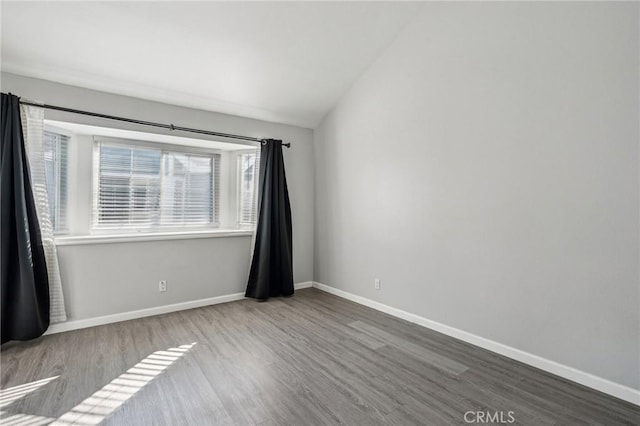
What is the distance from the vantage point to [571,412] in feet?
5.94

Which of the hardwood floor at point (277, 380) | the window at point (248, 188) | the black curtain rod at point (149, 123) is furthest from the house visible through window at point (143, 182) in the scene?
the hardwood floor at point (277, 380)

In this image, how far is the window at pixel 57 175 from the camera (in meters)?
3.14

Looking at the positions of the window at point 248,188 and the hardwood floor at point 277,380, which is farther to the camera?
the window at point 248,188

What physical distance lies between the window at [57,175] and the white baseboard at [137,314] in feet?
3.17

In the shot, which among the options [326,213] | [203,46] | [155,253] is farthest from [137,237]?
[326,213]

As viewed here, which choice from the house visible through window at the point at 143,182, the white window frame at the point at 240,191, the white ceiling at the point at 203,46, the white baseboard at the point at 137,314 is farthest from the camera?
the white window frame at the point at 240,191

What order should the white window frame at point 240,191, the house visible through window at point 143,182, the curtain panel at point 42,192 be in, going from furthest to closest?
the white window frame at point 240,191 < the house visible through window at point 143,182 < the curtain panel at point 42,192

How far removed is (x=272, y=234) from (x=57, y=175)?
2.36 metres

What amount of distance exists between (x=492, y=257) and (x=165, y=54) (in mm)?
3422

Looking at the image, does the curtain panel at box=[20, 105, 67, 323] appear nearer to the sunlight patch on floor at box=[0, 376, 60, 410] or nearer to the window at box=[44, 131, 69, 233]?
the window at box=[44, 131, 69, 233]

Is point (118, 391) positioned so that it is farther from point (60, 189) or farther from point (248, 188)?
point (248, 188)

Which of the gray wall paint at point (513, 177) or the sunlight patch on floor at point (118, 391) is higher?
the gray wall paint at point (513, 177)

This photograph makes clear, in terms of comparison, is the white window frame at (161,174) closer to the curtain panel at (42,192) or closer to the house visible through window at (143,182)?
the house visible through window at (143,182)

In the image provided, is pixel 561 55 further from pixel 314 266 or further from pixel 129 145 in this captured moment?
pixel 129 145
